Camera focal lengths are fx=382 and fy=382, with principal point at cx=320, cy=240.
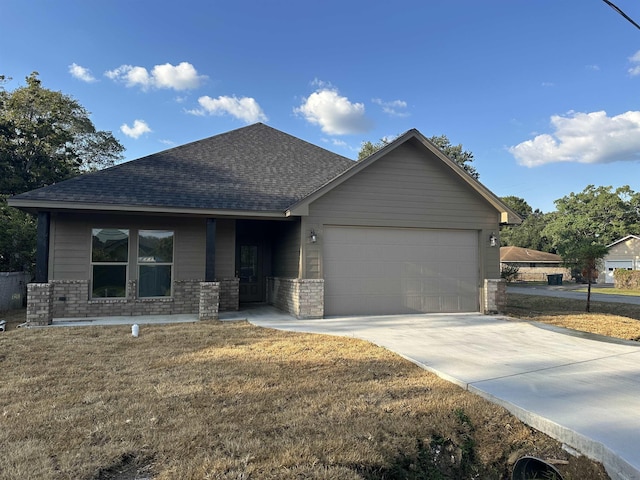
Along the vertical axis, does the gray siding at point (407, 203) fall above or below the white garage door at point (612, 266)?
above

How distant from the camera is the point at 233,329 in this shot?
26.3 feet

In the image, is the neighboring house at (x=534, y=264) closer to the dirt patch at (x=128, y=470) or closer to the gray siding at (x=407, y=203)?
the gray siding at (x=407, y=203)

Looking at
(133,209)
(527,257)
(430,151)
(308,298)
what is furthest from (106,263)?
(527,257)

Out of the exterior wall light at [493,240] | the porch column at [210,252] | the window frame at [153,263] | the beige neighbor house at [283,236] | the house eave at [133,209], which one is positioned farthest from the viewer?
the exterior wall light at [493,240]

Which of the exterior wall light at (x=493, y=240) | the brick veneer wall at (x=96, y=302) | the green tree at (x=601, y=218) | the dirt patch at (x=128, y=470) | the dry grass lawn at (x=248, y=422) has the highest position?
the green tree at (x=601, y=218)

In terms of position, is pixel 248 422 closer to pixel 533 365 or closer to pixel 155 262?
pixel 533 365

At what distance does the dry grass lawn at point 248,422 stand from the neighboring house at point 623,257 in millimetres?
41952

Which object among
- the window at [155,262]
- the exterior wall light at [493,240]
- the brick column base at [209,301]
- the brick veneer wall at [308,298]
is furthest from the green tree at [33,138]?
the exterior wall light at [493,240]

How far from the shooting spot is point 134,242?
10164 mm

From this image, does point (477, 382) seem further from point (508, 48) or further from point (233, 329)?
point (508, 48)

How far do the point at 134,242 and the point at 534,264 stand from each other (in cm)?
4218

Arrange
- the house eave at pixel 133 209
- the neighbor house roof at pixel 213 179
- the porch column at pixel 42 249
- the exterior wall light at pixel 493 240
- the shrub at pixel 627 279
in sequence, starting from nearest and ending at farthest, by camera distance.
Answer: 1. the house eave at pixel 133 209
2. the porch column at pixel 42 249
3. the neighbor house roof at pixel 213 179
4. the exterior wall light at pixel 493 240
5. the shrub at pixel 627 279

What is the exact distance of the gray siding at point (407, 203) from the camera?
996 centimetres

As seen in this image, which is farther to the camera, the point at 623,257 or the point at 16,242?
the point at 623,257
